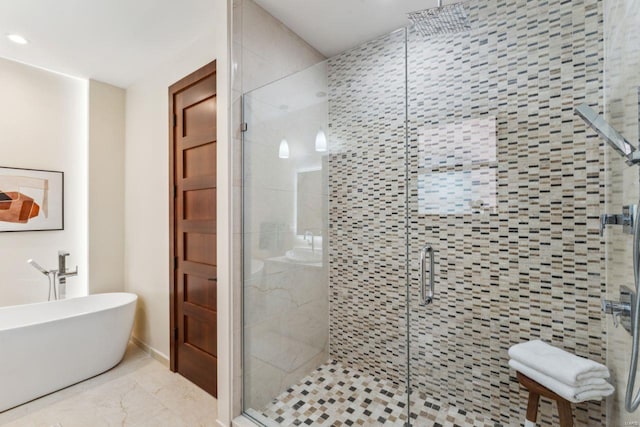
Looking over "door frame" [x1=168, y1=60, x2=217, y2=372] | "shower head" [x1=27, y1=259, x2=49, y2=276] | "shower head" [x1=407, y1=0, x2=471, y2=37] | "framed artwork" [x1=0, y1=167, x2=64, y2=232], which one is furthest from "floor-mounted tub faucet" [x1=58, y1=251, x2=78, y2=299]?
"shower head" [x1=407, y1=0, x2=471, y2=37]

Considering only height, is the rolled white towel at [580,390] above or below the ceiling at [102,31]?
below

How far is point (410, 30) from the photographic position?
156 centimetres

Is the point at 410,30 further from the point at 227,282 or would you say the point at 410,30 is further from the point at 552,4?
the point at 227,282

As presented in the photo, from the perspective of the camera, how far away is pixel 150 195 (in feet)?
9.38

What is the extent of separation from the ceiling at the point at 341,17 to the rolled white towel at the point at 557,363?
2.00 meters

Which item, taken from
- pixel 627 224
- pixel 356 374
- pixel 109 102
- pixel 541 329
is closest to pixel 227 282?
pixel 356 374

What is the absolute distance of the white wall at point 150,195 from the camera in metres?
2.67

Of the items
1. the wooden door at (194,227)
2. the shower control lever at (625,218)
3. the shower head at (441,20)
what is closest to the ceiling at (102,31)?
the wooden door at (194,227)

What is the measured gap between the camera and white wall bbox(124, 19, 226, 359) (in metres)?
2.67

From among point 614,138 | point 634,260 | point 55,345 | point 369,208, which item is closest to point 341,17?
point 369,208

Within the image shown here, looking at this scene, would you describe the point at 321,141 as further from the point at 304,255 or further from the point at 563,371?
the point at 563,371

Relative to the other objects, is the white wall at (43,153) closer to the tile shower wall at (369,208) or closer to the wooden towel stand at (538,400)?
the tile shower wall at (369,208)

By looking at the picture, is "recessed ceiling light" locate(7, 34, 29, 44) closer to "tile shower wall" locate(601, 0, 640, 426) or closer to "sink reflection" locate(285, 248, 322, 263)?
"sink reflection" locate(285, 248, 322, 263)

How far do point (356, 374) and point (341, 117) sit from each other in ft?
5.48
